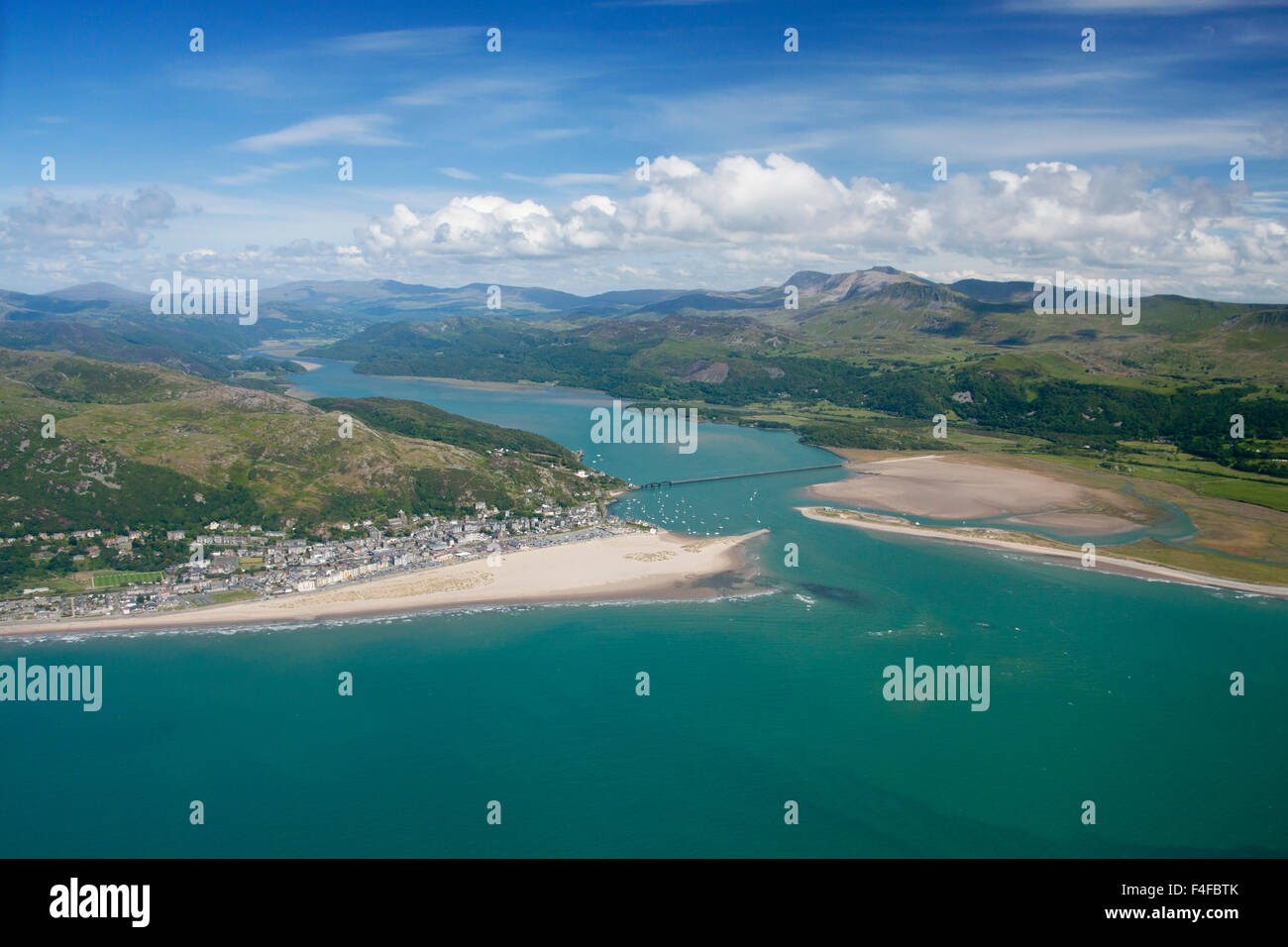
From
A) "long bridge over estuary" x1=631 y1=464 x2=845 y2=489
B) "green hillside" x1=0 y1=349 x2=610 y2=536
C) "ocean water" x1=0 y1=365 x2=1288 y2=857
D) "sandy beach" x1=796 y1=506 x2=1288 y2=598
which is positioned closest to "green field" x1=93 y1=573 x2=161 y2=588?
"green hillside" x1=0 y1=349 x2=610 y2=536

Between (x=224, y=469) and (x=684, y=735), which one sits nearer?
(x=684, y=735)

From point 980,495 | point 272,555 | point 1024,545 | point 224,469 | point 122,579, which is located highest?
point 224,469

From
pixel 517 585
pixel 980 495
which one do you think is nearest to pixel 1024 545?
pixel 980 495

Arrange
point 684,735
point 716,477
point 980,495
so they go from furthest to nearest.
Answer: point 716,477 < point 980,495 < point 684,735

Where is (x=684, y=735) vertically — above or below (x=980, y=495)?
below

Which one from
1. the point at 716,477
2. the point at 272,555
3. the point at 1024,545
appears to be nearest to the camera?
the point at 272,555

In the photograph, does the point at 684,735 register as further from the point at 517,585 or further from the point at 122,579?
the point at 122,579

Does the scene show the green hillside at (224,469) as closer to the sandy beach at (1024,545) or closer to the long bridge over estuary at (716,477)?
the long bridge over estuary at (716,477)
